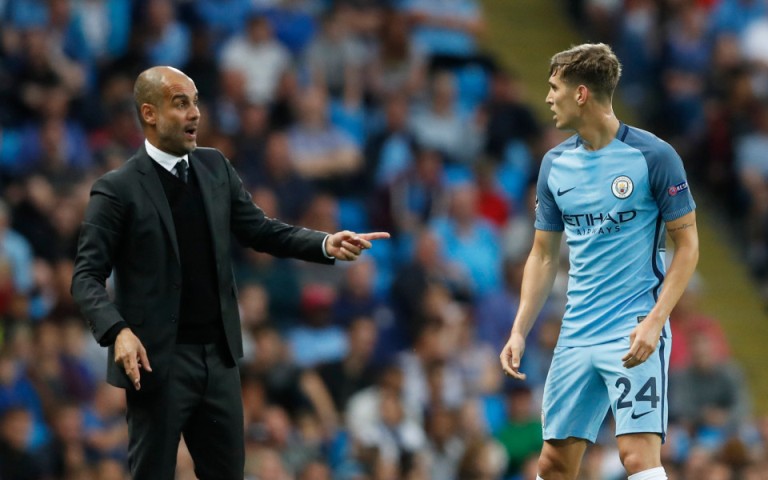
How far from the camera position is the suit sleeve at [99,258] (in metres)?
5.88

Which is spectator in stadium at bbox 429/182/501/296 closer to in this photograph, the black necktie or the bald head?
the black necktie

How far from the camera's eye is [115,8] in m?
13.2

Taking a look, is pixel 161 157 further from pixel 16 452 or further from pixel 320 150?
pixel 320 150

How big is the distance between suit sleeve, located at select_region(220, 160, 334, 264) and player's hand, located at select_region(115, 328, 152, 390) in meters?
0.88

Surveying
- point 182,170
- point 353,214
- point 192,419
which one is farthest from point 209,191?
point 353,214

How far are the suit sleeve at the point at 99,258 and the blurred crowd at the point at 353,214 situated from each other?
3818 millimetres

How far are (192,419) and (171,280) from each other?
0.66m

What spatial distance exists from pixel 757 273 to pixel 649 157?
32.5 feet

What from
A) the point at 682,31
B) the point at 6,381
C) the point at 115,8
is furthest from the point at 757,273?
the point at 6,381

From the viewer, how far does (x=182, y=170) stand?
20.7ft

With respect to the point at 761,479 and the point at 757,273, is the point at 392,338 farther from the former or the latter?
the point at 757,273

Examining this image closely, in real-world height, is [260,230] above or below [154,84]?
below

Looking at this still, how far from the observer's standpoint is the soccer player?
20.1ft

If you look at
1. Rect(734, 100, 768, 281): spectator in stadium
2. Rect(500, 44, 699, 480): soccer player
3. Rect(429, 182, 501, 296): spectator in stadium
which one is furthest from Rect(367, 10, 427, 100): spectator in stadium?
Rect(500, 44, 699, 480): soccer player
